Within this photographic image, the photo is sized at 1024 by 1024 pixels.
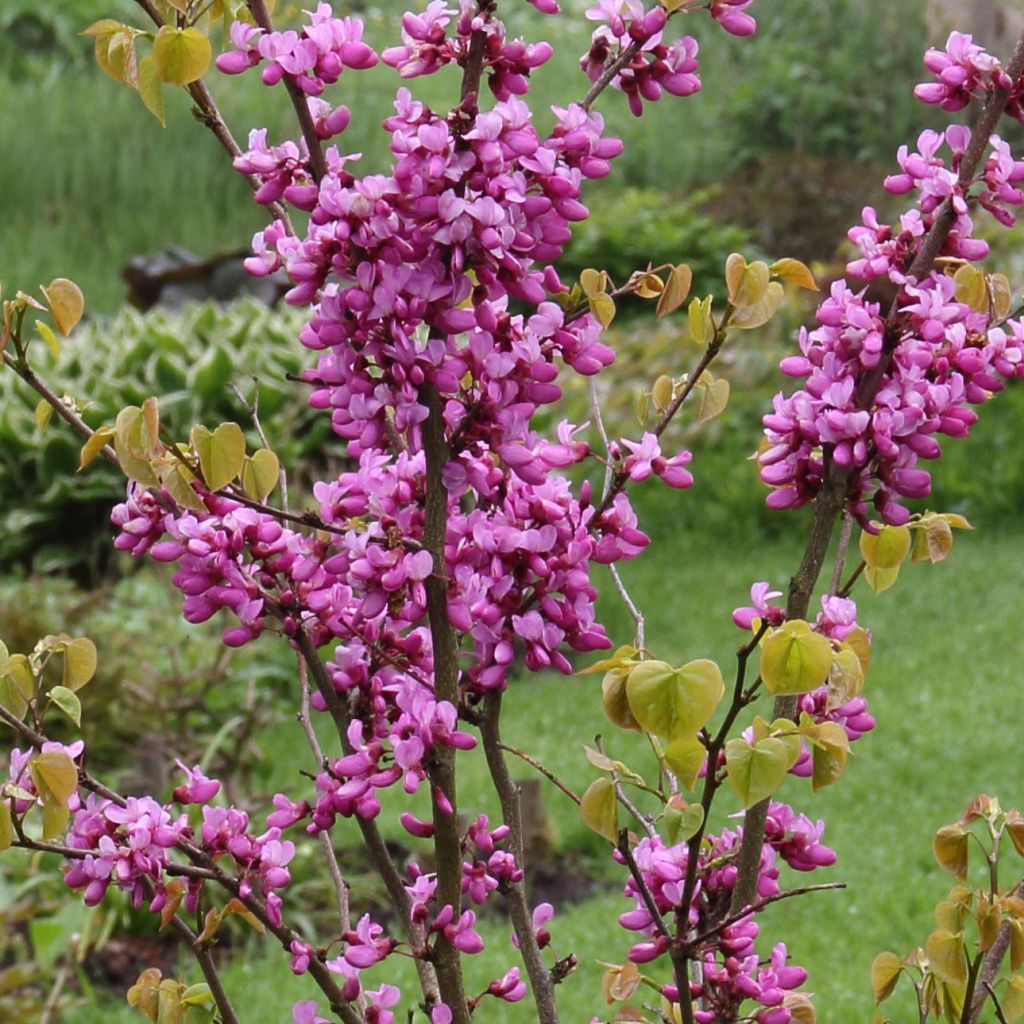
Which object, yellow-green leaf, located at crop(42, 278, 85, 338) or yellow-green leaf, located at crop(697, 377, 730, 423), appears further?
yellow-green leaf, located at crop(697, 377, 730, 423)

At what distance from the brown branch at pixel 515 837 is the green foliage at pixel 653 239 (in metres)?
7.32

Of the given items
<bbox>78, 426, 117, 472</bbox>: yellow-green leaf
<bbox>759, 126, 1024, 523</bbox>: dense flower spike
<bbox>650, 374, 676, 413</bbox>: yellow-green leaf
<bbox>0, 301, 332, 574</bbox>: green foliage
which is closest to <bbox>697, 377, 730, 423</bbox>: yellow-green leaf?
<bbox>650, 374, 676, 413</bbox>: yellow-green leaf

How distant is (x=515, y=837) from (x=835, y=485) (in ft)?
1.26

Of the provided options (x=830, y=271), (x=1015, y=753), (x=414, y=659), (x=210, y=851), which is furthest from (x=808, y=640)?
(x=830, y=271)

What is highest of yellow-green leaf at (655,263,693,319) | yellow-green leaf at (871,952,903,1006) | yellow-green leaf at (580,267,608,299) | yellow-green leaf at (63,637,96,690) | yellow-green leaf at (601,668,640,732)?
yellow-green leaf at (580,267,608,299)

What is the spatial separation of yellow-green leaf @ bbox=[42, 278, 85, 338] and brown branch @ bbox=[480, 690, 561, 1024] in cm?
42

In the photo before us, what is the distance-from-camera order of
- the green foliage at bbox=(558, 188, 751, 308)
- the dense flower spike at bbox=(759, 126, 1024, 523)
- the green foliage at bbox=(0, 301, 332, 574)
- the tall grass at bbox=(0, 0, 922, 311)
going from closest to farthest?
the dense flower spike at bbox=(759, 126, 1024, 523) < the green foliage at bbox=(0, 301, 332, 574) < the green foliage at bbox=(558, 188, 751, 308) < the tall grass at bbox=(0, 0, 922, 311)

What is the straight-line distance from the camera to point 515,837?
1.26 meters

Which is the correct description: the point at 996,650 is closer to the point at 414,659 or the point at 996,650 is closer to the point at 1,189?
the point at 414,659

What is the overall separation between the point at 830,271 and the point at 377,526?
238 inches

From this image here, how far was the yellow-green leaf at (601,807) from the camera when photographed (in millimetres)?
986

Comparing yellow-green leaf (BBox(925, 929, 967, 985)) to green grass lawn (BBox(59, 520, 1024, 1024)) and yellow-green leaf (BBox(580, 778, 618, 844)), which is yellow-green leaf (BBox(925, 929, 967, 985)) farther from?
green grass lawn (BBox(59, 520, 1024, 1024))

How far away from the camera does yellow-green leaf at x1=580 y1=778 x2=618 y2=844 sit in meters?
0.99

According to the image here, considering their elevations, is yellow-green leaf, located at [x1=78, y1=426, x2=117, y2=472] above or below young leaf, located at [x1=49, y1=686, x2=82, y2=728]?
above
